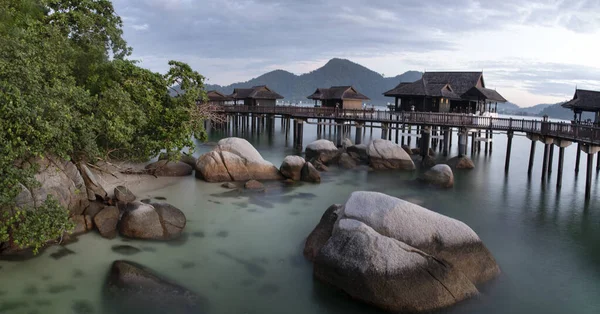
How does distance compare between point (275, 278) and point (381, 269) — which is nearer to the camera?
point (381, 269)

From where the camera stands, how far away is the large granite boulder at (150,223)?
1677 cm

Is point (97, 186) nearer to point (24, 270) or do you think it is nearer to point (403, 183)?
point (24, 270)

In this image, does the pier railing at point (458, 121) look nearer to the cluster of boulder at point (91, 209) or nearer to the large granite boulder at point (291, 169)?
the large granite boulder at point (291, 169)

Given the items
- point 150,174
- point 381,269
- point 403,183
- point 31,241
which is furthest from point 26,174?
point 403,183

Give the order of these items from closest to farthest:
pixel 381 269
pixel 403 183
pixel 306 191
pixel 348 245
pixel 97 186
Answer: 1. pixel 381 269
2. pixel 348 245
3. pixel 97 186
4. pixel 306 191
5. pixel 403 183

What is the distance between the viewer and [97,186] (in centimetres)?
1919

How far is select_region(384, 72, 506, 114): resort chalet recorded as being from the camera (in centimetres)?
4175

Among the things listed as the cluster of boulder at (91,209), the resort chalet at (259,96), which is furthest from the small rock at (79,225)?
the resort chalet at (259,96)

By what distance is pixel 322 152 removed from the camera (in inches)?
1428

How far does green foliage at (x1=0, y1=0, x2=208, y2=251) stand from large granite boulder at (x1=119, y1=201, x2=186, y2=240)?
105 inches

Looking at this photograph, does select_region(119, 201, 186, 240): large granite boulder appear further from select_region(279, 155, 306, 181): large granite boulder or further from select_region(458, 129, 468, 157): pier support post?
select_region(458, 129, 468, 157): pier support post

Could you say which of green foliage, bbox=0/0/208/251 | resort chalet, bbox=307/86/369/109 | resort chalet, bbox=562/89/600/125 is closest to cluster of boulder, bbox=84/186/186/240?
green foliage, bbox=0/0/208/251

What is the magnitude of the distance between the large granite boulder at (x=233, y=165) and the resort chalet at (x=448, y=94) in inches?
732

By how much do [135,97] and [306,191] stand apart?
35.4ft
